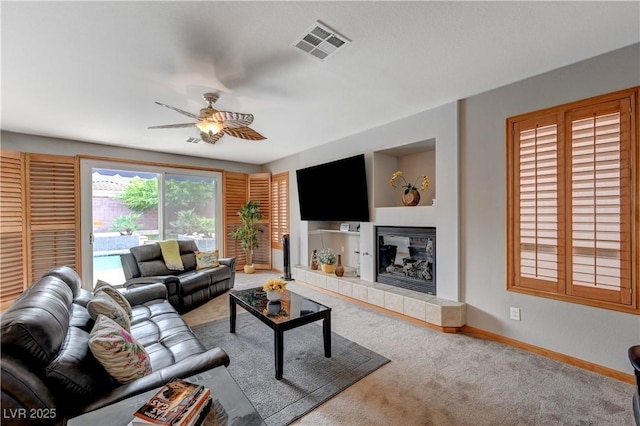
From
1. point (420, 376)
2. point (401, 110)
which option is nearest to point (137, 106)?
point (401, 110)

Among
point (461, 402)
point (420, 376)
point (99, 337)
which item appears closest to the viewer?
point (99, 337)

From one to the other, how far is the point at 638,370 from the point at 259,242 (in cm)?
619

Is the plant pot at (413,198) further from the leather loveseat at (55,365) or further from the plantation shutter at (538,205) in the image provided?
the leather loveseat at (55,365)

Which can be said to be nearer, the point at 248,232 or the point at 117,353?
the point at 117,353

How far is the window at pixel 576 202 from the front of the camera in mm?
2225

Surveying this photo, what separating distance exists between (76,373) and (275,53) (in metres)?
2.36

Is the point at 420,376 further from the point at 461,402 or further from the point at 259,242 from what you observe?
the point at 259,242

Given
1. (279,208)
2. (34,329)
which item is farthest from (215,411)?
(279,208)

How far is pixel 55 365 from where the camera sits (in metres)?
1.28

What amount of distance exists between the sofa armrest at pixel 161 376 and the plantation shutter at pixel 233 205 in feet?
16.1

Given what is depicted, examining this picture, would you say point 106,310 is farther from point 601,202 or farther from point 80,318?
point 601,202

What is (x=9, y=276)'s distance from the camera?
396cm

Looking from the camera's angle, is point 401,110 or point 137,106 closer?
point 137,106

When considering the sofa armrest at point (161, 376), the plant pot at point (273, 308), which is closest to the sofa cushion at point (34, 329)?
the sofa armrest at point (161, 376)
